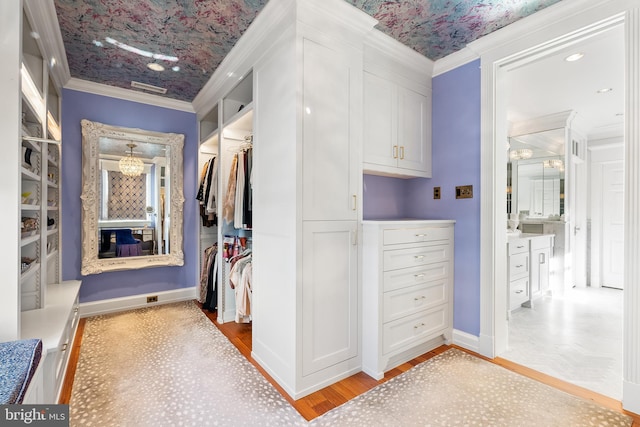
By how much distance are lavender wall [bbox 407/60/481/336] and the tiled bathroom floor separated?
1.68 feet

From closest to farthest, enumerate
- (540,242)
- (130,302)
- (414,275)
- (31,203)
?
(31,203)
(414,275)
(130,302)
(540,242)

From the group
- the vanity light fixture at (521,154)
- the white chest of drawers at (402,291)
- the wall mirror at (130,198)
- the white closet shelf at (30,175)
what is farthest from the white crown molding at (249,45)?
the vanity light fixture at (521,154)

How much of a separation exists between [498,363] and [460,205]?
49.8 inches

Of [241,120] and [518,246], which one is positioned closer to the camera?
[241,120]

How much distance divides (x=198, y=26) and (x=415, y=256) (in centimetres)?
238

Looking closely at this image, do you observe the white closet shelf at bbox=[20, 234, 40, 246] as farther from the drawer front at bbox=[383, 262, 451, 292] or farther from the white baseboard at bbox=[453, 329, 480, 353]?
the white baseboard at bbox=[453, 329, 480, 353]

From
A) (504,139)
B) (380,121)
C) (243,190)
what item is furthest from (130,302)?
(504,139)

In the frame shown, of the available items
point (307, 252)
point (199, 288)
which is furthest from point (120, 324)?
point (307, 252)

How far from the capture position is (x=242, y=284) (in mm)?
2688

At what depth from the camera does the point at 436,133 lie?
9.25 ft

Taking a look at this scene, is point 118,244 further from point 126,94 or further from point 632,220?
point 632,220

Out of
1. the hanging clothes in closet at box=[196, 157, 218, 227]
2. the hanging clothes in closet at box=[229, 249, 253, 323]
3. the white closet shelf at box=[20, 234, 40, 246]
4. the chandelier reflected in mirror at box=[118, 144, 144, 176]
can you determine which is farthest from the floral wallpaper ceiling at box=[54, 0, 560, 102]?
the hanging clothes in closet at box=[229, 249, 253, 323]

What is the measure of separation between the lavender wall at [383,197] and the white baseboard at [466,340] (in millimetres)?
1175

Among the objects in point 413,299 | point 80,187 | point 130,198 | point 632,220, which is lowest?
point 413,299
